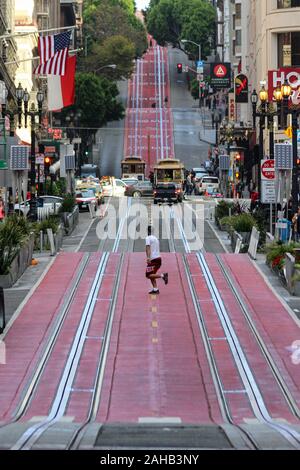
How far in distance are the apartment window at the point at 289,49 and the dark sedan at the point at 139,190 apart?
1156cm

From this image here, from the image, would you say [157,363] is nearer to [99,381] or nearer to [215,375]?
[215,375]

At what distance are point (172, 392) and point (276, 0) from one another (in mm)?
62779

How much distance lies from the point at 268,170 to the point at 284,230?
4.74m

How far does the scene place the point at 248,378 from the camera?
885 inches

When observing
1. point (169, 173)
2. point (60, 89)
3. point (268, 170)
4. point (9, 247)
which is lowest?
point (169, 173)

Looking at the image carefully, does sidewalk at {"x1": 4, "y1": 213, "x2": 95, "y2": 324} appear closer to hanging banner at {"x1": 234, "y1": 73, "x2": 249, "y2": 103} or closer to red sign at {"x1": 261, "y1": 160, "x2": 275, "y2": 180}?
red sign at {"x1": 261, "y1": 160, "x2": 275, "y2": 180}

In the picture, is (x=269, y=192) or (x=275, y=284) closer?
(x=275, y=284)

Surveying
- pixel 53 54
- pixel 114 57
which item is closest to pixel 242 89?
pixel 53 54

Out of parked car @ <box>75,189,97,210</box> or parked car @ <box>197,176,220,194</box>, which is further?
parked car @ <box>197,176,220,194</box>

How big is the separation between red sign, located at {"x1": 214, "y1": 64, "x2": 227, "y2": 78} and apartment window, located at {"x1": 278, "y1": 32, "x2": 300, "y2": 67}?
50.0 m

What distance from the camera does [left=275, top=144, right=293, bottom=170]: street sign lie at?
4353 cm

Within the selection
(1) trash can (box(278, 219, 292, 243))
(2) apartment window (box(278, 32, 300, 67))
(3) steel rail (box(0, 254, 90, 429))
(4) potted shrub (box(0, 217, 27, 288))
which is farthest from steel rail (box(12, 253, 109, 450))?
(2) apartment window (box(278, 32, 300, 67))
